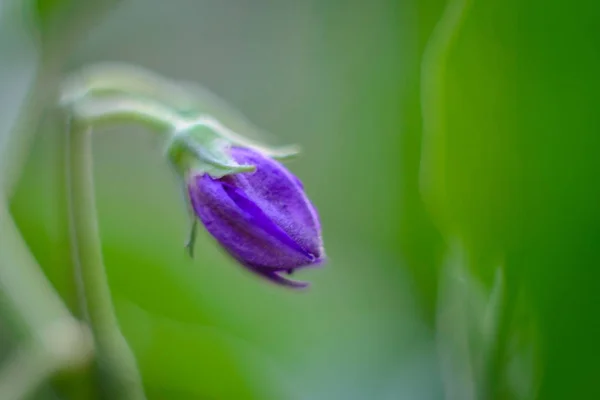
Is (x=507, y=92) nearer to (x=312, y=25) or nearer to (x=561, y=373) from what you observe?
(x=561, y=373)

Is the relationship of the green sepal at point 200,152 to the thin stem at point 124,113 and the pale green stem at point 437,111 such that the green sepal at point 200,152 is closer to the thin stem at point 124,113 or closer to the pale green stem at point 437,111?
the thin stem at point 124,113

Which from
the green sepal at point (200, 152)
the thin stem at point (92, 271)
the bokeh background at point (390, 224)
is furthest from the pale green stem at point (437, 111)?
the thin stem at point (92, 271)

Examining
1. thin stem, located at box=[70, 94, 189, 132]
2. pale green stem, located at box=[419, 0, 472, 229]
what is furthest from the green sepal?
pale green stem, located at box=[419, 0, 472, 229]

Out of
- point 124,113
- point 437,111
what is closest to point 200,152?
point 124,113

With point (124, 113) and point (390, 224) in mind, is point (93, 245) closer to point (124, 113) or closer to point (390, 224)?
point (124, 113)

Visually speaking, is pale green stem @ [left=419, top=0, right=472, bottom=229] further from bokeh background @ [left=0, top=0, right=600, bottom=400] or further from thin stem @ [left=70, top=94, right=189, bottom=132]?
thin stem @ [left=70, top=94, right=189, bottom=132]

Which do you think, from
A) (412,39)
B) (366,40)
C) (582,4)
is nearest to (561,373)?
(582,4)
